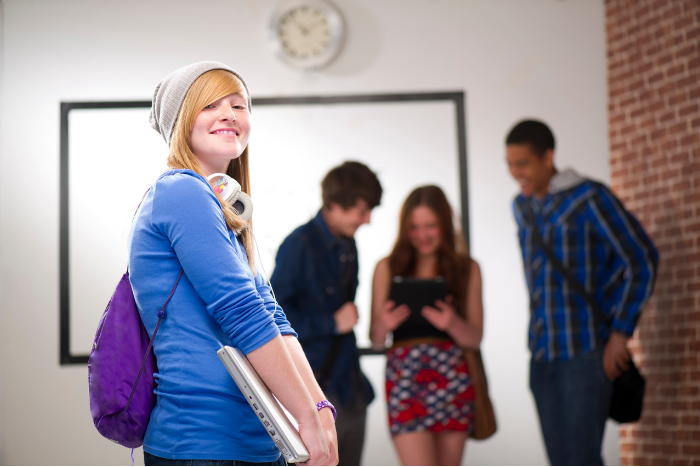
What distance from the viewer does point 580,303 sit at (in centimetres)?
403

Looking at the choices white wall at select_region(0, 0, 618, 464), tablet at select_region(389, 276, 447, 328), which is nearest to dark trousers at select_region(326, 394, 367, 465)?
white wall at select_region(0, 0, 618, 464)

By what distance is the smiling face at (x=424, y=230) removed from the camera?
418 centimetres

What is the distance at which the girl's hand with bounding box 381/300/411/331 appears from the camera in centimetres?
406

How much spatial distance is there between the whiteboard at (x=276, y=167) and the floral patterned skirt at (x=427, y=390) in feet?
1.19

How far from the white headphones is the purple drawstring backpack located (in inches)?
7.7

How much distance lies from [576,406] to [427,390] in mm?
873

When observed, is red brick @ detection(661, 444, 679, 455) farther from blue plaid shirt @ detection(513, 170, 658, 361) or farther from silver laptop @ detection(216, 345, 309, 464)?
silver laptop @ detection(216, 345, 309, 464)

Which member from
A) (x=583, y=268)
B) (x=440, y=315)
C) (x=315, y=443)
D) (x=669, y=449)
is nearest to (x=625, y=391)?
(x=669, y=449)

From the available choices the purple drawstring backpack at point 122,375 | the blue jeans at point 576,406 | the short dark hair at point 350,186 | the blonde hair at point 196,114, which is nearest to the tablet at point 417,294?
the short dark hair at point 350,186

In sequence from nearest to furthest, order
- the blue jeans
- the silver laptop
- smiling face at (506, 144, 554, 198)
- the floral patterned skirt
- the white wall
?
1. the silver laptop
2. the floral patterned skirt
3. the blue jeans
4. the white wall
5. smiling face at (506, 144, 554, 198)

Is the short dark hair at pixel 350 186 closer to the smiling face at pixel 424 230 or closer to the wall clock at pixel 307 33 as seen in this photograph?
the smiling face at pixel 424 230

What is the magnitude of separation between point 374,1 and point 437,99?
0.75 meters

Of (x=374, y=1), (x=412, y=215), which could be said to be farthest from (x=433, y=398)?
(x=374, y=1)

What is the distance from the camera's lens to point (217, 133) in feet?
4.34
